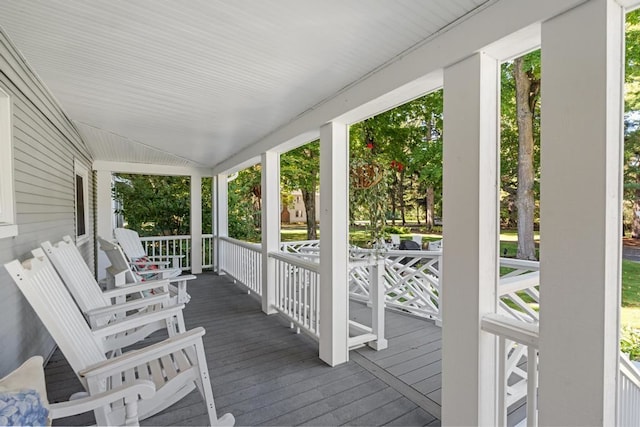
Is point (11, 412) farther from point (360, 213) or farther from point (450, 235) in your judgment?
point (360, 213)

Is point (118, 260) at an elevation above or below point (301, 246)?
above

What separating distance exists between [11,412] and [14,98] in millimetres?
2334

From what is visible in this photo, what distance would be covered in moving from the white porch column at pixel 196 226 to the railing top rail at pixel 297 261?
3362 millimetres

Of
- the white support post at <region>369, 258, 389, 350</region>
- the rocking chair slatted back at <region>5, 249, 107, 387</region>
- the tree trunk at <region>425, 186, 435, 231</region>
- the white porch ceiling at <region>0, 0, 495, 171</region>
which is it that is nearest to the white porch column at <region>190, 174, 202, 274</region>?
the white porch ceiling at <region>0, 0, 495, 171</region>

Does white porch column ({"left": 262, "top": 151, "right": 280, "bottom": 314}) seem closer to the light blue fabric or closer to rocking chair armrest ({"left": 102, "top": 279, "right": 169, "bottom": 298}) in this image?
rocking chair armrest ({"left": 102, "top": 279, "right": 169, "bottom": 298})

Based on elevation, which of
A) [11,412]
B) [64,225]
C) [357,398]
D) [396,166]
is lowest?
[357,398]

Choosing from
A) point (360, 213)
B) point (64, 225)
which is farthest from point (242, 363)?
point (64, 225)

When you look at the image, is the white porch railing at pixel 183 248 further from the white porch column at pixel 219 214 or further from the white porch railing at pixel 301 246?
the white porch railing at pixel 301 246

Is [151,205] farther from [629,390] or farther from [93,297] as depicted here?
[629,390]

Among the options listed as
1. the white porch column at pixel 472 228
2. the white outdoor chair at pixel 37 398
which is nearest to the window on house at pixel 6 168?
the white outdoor chair at pixel 37 398

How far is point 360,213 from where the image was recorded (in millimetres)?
3795

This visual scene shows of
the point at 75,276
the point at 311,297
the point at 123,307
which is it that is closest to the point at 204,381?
the point at 123,307

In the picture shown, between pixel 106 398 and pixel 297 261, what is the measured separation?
2.35 metres

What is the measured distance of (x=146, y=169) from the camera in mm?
6414
